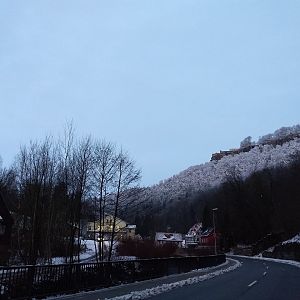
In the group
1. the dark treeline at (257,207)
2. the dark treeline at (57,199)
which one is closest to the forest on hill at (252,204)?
the dark treeline at (257,207)

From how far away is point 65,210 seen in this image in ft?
117

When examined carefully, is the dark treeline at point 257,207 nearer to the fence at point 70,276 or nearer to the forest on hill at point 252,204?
the forest on hill at point 252,204

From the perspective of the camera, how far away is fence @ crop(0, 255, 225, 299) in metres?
14.8


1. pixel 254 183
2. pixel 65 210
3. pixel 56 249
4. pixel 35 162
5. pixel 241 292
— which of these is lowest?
pixel 241 292

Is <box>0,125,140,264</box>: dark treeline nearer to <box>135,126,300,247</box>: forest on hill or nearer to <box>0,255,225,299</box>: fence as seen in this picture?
<box>0,255,225,299</box>: fence

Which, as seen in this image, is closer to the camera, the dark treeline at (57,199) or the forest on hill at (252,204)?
the dark treeline at (57,199)

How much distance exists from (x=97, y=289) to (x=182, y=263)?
15.3m

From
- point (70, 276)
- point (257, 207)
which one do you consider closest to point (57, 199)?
point (70, 276)

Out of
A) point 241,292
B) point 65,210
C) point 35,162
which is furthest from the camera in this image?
point 65,210

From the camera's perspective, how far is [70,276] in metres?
18.5

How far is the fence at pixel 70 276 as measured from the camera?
14.8m

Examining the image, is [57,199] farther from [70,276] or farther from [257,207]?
[257,207]

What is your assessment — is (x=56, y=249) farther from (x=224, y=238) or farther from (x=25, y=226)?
(x=224, y=238)

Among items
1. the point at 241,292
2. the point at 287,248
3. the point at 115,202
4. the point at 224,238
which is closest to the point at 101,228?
the point at 115,202
